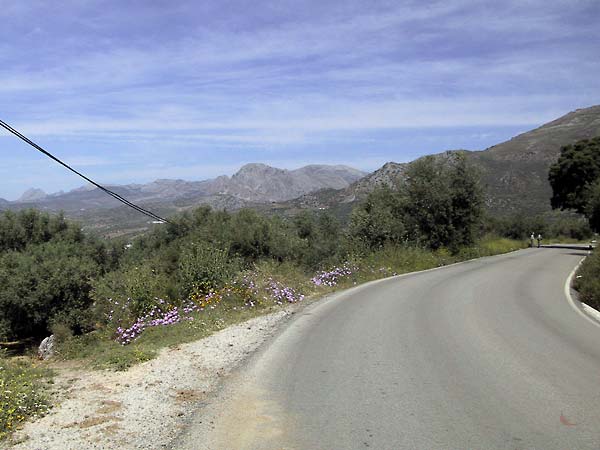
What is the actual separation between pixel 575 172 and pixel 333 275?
39.0 m

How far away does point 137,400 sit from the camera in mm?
6266

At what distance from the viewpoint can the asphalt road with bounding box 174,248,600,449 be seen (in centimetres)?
504

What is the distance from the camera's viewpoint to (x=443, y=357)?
802cm

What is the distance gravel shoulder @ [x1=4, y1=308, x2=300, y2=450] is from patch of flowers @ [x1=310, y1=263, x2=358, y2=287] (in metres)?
8.70

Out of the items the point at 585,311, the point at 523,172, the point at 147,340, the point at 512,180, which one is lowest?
the point at 585,311

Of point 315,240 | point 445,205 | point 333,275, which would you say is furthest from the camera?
point 445,205

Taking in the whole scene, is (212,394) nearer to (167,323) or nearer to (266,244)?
(167,323)

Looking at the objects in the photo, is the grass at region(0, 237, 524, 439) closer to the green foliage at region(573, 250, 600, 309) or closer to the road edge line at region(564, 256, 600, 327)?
the green foliage at region(573, 250, 600, 309)

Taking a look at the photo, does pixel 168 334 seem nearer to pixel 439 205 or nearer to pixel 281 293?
pixel 281 293

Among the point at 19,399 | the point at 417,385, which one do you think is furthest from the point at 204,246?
the point at 417,385

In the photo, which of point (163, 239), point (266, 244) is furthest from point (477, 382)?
point (163, 239)

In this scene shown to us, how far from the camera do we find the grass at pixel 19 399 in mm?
5312

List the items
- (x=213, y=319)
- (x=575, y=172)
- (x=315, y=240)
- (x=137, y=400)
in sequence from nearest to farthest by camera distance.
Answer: (x=137, y=400) < (x=213, y=319) < (x=315, y=240) < (x=575, y=172)

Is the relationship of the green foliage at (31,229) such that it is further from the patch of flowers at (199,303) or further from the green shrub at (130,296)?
the patch of flowers at (199,303)
